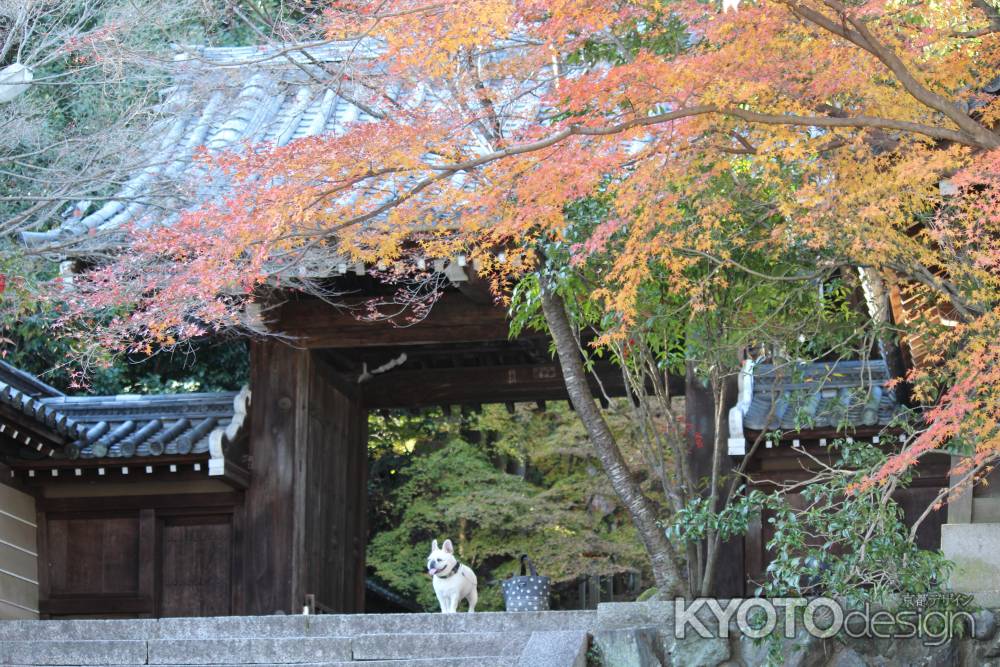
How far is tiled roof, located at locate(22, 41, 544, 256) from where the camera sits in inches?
372

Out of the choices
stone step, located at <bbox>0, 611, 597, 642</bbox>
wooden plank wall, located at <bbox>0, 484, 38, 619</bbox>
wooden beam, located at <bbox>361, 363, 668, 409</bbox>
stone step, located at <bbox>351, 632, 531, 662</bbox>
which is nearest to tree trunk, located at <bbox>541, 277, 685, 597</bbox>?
stone step, located at <bbox>0, 611, 597, 642</bbox>

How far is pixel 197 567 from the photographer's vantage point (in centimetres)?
1181

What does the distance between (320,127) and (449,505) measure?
18.7ft

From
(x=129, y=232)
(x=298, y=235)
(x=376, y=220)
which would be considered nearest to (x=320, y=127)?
(x=129, y=232)

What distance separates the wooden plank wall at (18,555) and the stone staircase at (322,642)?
3.69 meters

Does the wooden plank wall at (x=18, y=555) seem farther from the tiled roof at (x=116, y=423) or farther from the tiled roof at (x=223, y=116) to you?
the tiled roof at (x=223, y=116)

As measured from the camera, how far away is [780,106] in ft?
22.4

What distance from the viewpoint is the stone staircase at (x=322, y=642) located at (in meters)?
7.20

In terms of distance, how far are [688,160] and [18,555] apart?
7783 millimetres

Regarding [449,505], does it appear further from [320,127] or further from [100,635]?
[100,635]

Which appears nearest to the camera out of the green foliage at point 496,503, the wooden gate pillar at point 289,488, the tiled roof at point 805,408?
the tiled roof at point 805,408

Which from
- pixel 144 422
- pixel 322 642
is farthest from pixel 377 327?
pixel 322 642

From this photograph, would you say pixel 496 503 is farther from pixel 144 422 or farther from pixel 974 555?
pixel 974 555

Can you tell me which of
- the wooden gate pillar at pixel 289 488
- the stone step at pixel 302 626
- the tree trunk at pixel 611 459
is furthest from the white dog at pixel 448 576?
the wooden gate pillar at pixel 289 488
